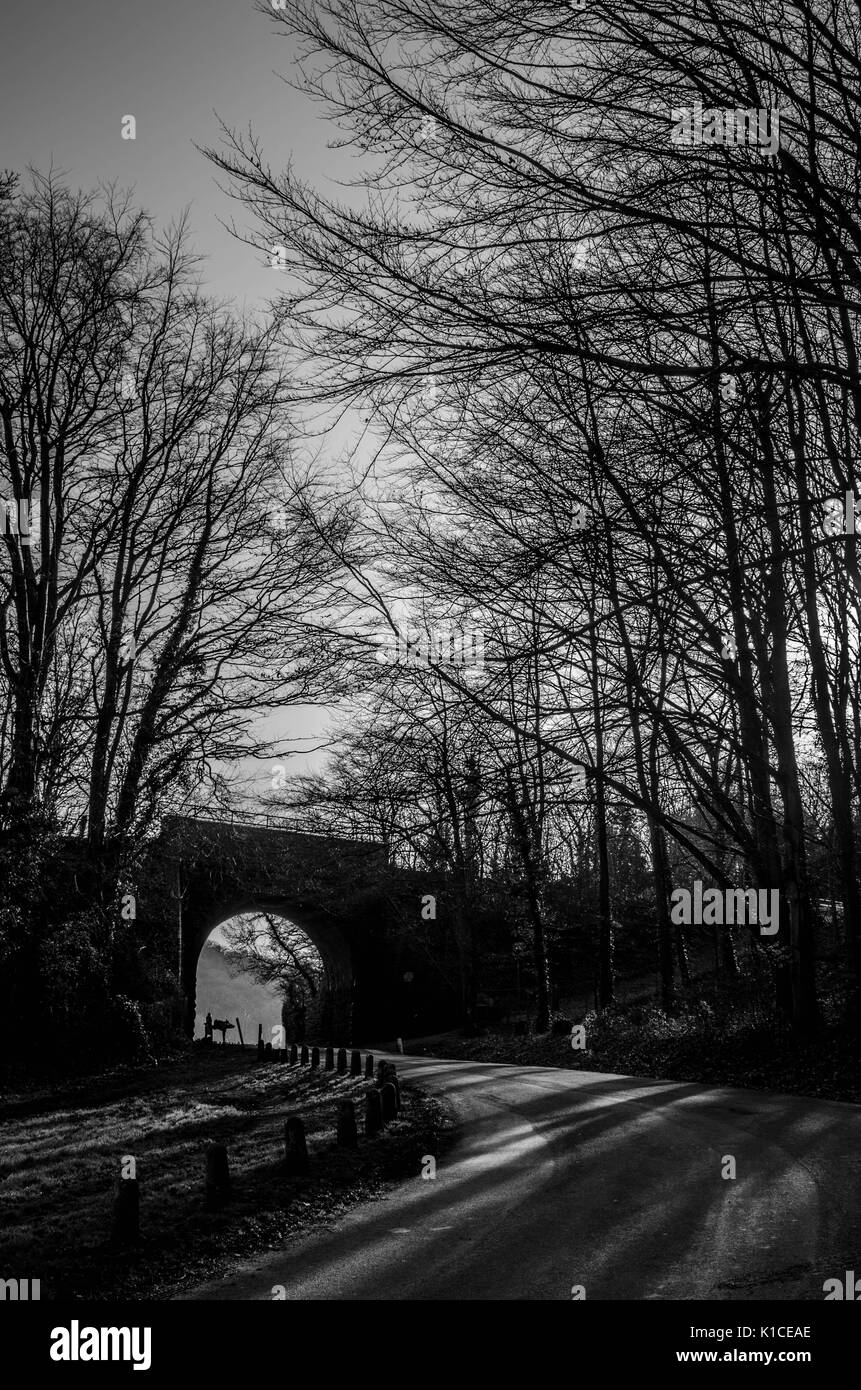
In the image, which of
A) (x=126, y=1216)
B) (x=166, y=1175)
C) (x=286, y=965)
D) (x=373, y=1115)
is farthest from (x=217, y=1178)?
(x=286, y=965)

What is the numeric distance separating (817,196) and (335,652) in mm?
3801

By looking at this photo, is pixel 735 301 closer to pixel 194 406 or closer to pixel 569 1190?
pixel 569 1190

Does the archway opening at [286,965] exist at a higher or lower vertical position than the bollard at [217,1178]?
lower

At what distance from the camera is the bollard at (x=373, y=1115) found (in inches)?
425

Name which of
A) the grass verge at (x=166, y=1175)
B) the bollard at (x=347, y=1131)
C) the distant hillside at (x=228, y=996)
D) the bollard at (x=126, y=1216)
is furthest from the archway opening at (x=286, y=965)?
the distant hillside at (x=228, y=996)

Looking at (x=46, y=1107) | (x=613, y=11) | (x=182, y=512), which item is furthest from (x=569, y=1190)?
(x=182, y=512)

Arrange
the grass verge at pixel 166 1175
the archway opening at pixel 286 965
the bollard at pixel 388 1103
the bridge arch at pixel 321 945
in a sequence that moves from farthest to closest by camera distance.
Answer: the archway opening at pixel 286 965 < the bridge arch at pixel 321 945 < the bollard at pixel 388 1103 < the grass verge at pixel 166 1175

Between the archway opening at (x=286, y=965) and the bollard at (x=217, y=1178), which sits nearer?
the bollard at (x=217, y=1178)

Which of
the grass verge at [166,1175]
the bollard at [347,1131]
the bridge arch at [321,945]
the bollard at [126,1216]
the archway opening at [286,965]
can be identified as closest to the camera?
the grass verge at [166,1175]

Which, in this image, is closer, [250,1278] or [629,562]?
[250,1278]

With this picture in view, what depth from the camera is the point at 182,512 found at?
19500 millimetres

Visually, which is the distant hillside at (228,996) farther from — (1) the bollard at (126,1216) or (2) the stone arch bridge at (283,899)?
(1) the bollard at (126,1216)

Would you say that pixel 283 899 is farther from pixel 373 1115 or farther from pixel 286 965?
pixel 373 1115

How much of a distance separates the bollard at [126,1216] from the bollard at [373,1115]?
183 inches
